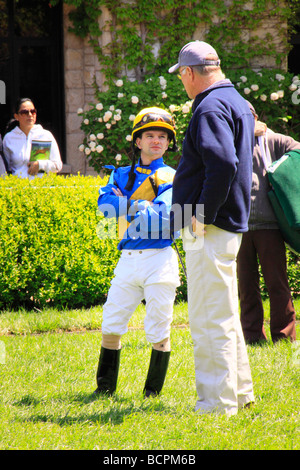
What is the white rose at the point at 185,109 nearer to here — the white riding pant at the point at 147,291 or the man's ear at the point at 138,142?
the man's ear at the point at 138,142

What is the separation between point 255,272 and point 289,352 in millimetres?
769

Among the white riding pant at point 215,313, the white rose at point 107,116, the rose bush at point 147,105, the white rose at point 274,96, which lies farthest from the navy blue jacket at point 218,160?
the white rose at point 274,96

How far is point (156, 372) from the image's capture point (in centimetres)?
354

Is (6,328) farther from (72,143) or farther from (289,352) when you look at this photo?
(72,143)

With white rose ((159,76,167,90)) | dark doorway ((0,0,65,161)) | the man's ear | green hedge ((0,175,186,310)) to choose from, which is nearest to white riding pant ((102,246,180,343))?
the man's ear

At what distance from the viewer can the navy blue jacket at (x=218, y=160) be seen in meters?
2.88

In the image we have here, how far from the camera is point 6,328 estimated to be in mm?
5203

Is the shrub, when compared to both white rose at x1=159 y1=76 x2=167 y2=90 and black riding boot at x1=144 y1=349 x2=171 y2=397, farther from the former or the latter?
white rose at x1=159 y1=76 x2=167 y2=90

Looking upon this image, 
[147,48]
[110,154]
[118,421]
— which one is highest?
[147,48]

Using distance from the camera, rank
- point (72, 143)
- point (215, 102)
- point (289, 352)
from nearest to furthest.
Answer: point (215, 102) < point (289, 352) < point (72, 143)

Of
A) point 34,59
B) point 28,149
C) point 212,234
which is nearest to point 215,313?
point 212,234

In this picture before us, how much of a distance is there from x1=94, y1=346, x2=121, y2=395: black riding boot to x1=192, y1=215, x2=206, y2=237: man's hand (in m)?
0.98

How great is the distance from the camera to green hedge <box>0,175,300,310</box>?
5.73 metres
